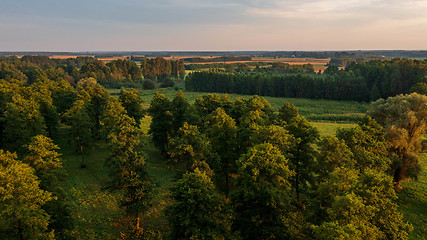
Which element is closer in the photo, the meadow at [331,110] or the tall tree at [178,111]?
the tall tree at [178,111]

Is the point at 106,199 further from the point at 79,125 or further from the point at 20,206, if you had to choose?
the point at 20,206

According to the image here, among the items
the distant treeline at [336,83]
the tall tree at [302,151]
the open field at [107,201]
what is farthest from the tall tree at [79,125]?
the distant treeline at [336,83]

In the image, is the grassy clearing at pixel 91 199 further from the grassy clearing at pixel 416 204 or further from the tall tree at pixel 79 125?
the grassy clearing at pixel 416 204

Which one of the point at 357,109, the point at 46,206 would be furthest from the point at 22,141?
the point at 357,109

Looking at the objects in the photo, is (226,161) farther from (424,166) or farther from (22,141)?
(424,166)

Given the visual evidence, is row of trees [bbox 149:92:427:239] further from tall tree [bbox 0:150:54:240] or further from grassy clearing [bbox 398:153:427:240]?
tall tree [bbox 0:150:54:240]

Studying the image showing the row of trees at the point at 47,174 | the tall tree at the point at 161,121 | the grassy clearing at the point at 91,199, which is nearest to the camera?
the row of trees at the point at 47,174
